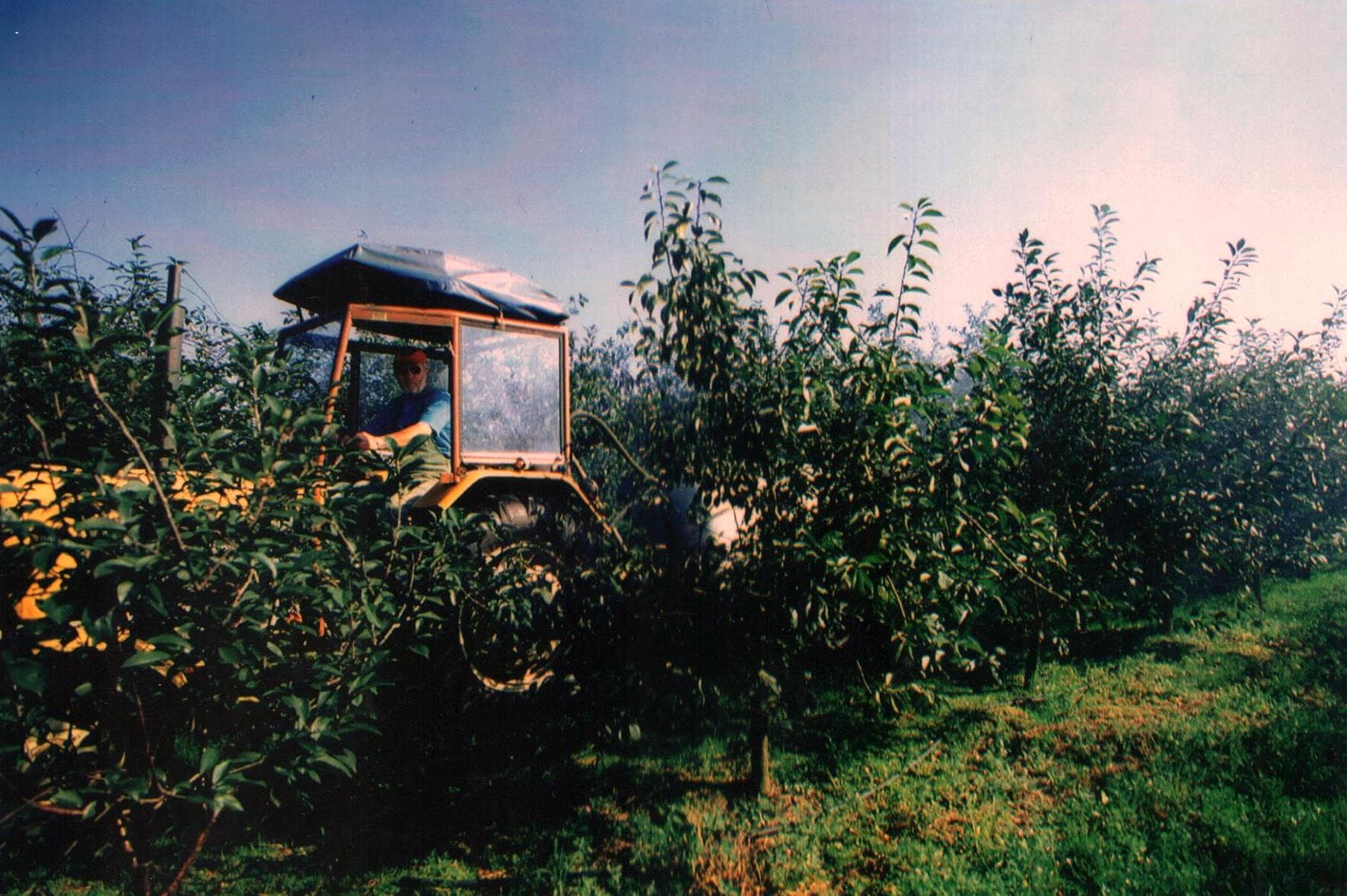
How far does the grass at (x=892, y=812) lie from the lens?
124 inches

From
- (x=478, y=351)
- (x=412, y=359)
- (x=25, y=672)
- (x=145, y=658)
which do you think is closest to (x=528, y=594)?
(x=145, y=658)

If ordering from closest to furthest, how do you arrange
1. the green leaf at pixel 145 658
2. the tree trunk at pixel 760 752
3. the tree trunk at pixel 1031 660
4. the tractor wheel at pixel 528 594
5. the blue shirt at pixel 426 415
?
1. the green leaf at pixel 145 658
2. the tractor wheel at pixel 528 594
3. the tree trunk at pixel 760 752
4. the blue shirt at pixel 426 415
5. the tree trunk at pixel 1031 660

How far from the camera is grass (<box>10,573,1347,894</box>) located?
10.4 ft

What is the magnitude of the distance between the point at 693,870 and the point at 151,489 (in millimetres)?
2708

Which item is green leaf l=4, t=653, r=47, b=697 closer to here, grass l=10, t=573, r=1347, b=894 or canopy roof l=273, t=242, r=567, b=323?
grass l=10, t=573, r=1347, b=894

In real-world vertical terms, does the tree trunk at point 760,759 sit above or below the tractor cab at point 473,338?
below

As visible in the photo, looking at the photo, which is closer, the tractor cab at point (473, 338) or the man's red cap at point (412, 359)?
the tractor cab at point (473, 338)

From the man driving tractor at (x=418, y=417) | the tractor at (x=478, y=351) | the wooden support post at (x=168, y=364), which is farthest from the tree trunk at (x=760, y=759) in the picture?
the wooden support post at (x=168, y=364)

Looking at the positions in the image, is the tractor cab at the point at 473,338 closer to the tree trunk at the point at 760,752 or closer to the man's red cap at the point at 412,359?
the man's red cap at the point at 412,359

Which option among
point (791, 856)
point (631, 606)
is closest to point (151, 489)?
point (631, 606)

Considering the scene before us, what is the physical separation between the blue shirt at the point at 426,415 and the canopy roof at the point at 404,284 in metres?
0.64

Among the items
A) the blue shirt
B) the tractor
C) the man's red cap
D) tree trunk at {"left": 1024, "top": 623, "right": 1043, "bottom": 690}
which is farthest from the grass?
the man's red cap

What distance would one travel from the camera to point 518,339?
17.0ft

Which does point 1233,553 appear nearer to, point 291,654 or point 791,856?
point 791,856
